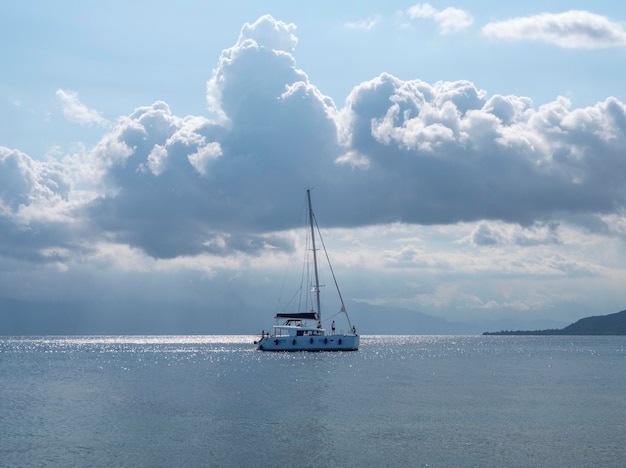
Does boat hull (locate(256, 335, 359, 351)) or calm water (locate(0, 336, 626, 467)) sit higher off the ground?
boat hull (locate(256, 335, 359, 351))

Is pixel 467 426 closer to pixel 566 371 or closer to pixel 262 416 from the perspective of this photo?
pixel 262 416

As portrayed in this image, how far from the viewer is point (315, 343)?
578ft

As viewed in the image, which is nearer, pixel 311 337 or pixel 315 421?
pixel 315 421

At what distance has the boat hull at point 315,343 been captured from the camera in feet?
577

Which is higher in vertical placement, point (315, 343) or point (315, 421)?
point (315, 343)

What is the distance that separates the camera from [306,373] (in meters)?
121

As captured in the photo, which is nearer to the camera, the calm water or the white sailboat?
the calm water

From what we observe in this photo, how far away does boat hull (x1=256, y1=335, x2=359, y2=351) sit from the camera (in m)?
176

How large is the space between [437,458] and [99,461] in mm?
23339

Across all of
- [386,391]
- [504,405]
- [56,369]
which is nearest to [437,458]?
[504,405]

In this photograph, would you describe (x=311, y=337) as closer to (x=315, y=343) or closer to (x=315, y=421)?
(x=315, y=343)

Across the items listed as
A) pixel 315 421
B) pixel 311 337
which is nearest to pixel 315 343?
pixel 311 337

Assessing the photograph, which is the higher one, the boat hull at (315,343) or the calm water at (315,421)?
the boat hull at (315,343)

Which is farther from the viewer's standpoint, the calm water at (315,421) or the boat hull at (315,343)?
the boat hull at (315,343)
